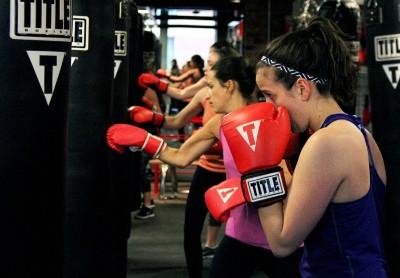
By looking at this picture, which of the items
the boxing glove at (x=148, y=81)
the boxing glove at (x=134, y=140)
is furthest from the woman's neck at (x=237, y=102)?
the boxing glove at (x=148, y=81)

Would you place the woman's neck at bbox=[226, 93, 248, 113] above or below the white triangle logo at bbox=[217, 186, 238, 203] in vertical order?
above

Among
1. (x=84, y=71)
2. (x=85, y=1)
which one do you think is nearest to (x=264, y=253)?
(x=84, y=71)

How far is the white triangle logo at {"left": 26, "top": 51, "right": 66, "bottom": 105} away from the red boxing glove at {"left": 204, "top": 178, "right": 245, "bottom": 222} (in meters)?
0.54

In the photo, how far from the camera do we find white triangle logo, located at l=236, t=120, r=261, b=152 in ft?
5.49

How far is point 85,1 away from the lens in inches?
122

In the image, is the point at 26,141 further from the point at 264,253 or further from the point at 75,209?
the point at 75,209

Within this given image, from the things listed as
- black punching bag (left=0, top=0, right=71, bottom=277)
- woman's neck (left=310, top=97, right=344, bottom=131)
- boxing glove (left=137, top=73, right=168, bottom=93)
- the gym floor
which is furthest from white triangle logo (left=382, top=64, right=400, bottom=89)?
boxing glove (left=137, top=73, right=168, bottom=93)

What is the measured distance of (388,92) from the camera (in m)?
3.42

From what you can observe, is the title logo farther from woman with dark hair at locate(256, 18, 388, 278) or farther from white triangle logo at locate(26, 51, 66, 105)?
woman with dark hair at locate(256, 18, 388, 278)

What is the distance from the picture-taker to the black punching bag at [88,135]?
10.1 feet

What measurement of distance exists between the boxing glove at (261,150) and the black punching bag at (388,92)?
1.84 m

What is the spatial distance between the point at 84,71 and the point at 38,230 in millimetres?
1385

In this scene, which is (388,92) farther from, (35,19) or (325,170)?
(35,19)

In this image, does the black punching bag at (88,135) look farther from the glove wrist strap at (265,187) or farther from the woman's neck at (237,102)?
the glove wrist strap at (265,187)
